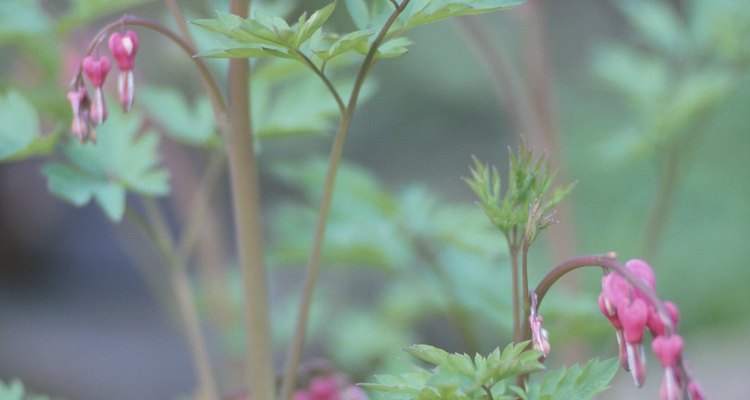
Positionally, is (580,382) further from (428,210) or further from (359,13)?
(428,210)

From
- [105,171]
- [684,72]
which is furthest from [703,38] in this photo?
[105,171]

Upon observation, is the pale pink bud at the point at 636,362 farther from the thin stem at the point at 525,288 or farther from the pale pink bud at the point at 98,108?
the pale pink bud at the point at 98,108

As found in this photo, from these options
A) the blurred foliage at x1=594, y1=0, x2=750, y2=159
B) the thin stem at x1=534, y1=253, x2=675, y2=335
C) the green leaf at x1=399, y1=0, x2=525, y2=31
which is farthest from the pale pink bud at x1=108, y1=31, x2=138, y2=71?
the blurred foliage at x1=594, y1=0, x2=750, y2=159

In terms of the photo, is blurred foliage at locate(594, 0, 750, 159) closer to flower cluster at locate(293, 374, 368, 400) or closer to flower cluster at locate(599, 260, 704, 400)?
flower cluster at locate(293, 374, 368, 400)

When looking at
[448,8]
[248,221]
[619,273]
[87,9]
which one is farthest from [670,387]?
[87,9]

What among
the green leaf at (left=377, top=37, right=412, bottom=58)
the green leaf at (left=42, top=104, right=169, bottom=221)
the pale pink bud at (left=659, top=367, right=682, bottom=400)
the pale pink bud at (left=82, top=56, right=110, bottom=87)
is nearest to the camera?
the pale pink bud at (left=659, top=367, right=682, bottom=400)

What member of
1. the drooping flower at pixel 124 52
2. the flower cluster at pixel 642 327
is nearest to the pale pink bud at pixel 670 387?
the flower cluster at pixel 642 327

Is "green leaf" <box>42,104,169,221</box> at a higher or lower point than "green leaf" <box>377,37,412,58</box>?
lower

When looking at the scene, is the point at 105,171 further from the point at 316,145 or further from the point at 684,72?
the point at 316,145
